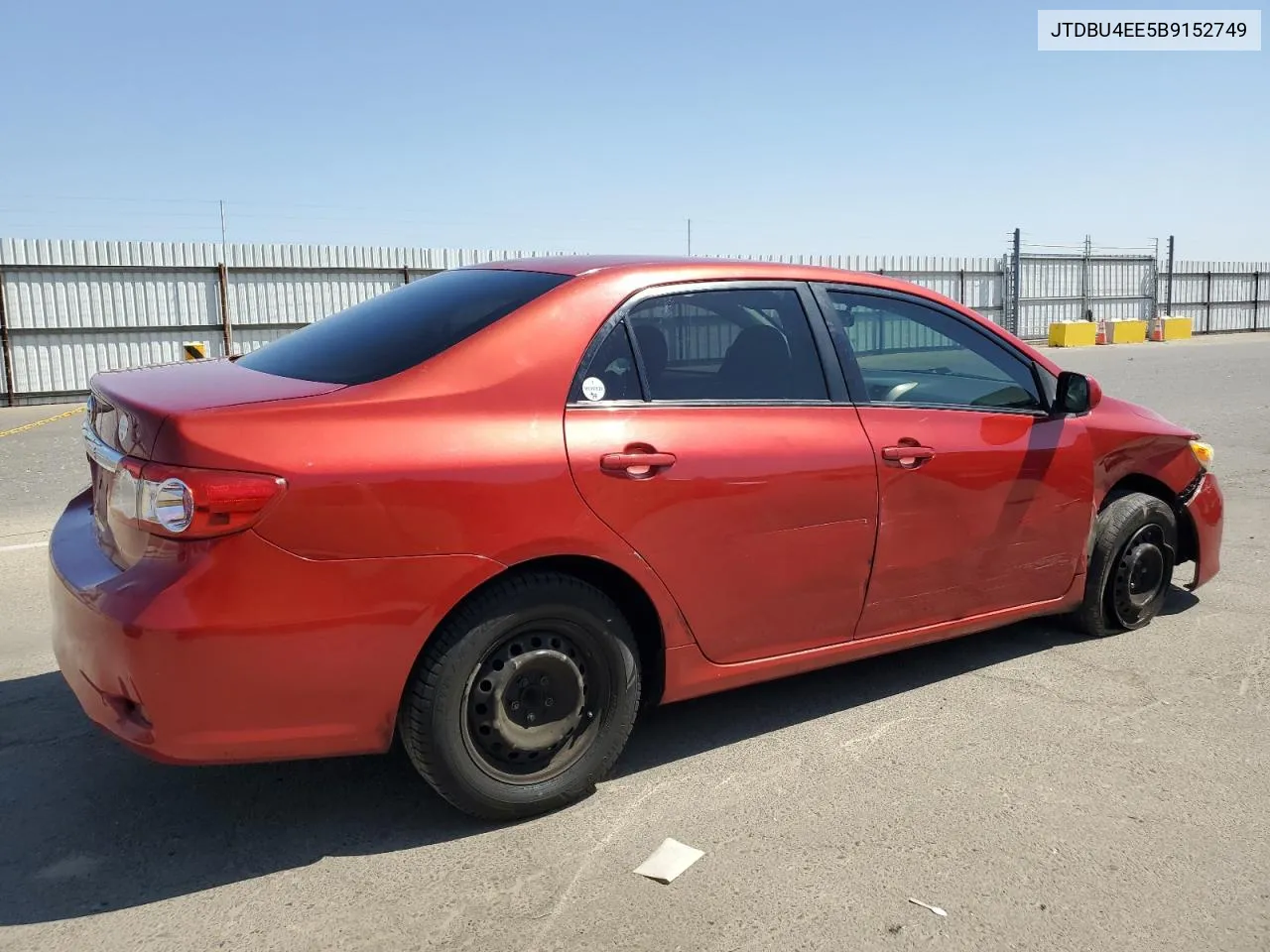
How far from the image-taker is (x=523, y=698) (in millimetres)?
3092

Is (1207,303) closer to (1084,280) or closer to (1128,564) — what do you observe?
(1084,280)

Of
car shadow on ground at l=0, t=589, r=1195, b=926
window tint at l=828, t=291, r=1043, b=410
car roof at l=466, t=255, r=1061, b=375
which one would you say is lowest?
car shadow on ground at l=0, t=589, r=1195, b=926

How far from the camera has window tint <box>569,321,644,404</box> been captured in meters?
3.21

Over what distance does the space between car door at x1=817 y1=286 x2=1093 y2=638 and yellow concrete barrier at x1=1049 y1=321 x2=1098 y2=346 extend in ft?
95.6

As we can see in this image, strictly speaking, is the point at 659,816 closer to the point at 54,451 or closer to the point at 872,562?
the point at 872,562

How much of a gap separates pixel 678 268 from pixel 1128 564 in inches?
99.6

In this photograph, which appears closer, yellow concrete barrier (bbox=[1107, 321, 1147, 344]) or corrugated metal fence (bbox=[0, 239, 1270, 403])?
corrugated metal fence (bbox=[0, 239, 1270, 403])

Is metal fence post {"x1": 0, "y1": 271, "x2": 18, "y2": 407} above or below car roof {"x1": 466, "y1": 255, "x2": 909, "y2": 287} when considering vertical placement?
below

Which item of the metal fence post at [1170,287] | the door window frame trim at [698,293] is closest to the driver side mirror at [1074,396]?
the door window frame trim at [698,293]

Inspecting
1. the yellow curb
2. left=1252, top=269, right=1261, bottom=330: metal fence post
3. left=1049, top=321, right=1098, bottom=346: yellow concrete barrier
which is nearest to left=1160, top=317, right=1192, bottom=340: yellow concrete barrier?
left=1049, top=321, right=1098, bottom=346: yellow concrete barrier

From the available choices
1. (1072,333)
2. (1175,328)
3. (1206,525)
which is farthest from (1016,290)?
(1206,525)

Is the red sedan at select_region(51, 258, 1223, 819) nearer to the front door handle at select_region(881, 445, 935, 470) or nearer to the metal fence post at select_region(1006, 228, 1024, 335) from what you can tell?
the front door handle at select_region(881, 445, 935, 470)

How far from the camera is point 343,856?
2.96 metres

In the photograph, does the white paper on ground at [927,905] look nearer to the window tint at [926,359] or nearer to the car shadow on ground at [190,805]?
the car shadow on ground at [190,805]
